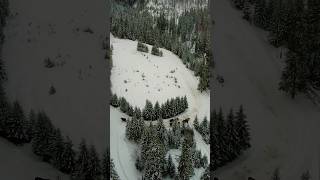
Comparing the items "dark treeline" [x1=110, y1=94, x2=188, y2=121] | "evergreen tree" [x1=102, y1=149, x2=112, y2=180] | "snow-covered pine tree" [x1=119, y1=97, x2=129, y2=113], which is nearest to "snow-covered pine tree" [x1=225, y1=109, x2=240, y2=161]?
"dark treeline" [x1=110, y1=94, x2=188, y2=121]

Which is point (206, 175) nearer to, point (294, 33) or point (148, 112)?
point (148, 112)

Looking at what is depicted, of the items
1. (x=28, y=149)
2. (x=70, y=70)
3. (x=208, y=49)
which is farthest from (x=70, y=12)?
(x=28, y=149)

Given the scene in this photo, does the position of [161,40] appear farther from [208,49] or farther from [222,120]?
[222,120]

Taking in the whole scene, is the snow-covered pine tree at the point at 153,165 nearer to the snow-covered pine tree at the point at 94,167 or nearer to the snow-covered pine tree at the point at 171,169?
the snow-covered pine tree at the point at 171,169

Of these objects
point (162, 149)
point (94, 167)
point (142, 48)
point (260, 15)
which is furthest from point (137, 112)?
point (260, 15)

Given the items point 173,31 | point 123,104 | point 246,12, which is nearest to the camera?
point 123,104

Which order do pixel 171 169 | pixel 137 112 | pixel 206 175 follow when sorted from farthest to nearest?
pixel 137 112
pixel 206 175
pixel 171 169
